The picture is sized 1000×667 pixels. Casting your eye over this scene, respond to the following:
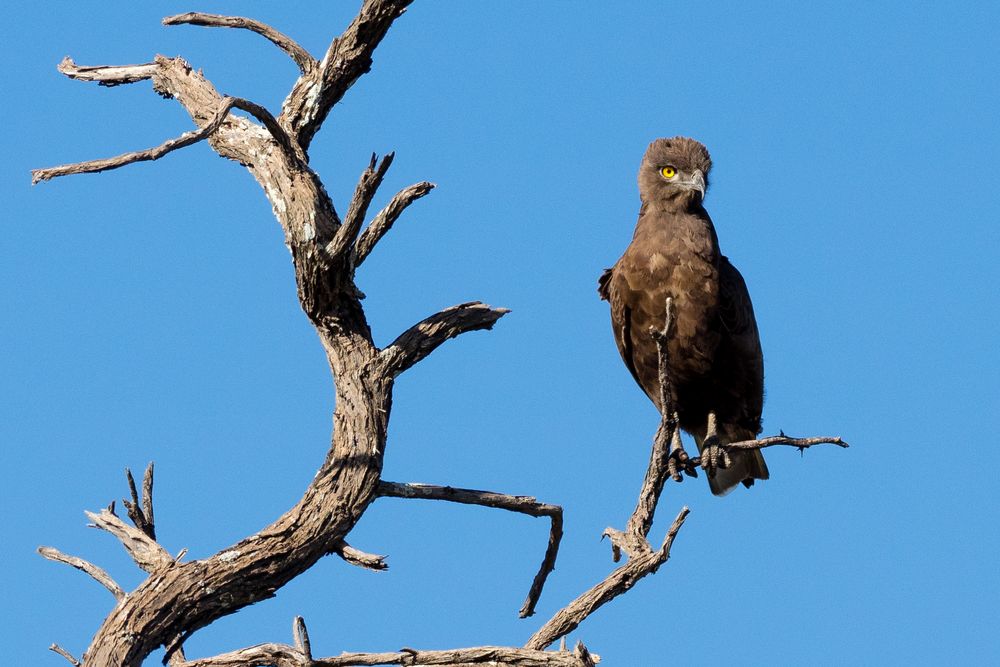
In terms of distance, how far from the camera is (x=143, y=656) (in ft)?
18.8

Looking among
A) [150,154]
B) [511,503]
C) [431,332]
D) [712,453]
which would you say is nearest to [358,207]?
[431,332]

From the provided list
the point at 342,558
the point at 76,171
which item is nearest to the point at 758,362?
the point at 342,558

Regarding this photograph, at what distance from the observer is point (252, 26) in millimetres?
7363

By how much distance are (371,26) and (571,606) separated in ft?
10.4

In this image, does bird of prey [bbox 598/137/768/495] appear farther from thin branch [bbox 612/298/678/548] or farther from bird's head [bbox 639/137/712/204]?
thin branch [bbox 612/298/678/548]

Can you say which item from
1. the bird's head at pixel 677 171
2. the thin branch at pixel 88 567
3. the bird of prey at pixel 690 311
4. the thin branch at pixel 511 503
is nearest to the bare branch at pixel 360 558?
the thin branch at pixel 511 503

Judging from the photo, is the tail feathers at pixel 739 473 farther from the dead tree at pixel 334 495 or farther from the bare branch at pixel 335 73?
the bare branch at pixel 335 73

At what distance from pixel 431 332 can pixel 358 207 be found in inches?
31.0

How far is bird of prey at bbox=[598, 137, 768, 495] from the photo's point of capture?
6.77 metres

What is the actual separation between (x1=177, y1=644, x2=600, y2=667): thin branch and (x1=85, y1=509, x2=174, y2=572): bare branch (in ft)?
2.04

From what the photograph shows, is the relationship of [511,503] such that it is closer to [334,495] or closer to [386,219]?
[334,495]

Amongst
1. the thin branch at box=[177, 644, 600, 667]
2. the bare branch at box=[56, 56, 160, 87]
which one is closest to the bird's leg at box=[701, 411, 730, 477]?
the thin branch at box=[177, 644, 600, 667]

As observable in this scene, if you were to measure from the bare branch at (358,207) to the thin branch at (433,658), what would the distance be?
73.9 inches

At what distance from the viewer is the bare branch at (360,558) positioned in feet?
19.7
